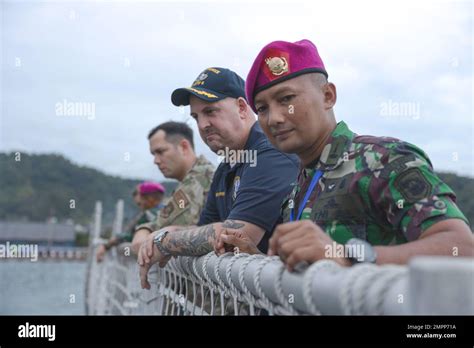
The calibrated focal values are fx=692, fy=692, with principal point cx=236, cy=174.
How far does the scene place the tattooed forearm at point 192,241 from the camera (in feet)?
10.7

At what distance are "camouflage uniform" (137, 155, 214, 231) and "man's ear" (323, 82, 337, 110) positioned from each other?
7.95ft

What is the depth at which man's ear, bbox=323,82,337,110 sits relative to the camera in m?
2.91

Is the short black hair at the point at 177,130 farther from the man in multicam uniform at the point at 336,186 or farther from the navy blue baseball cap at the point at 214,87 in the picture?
the man in multicam uniform at the point at 336,186

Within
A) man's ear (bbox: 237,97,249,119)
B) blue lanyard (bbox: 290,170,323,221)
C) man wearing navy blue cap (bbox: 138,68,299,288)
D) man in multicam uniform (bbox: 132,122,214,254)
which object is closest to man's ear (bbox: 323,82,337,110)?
blue lanyard (bbox: 290,170,323,221)

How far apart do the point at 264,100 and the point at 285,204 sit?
0.53m

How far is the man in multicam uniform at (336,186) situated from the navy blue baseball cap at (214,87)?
3.74ft

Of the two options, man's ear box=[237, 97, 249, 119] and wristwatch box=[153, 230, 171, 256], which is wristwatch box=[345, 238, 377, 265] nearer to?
wristwatch box=[153, 230, 171, 256]

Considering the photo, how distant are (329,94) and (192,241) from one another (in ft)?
3.45

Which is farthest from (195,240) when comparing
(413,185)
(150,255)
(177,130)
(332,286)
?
(177,130)

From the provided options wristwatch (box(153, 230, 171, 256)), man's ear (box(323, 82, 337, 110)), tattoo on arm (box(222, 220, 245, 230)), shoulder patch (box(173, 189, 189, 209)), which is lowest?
wristwatch (box(153, 230, 171, 256))

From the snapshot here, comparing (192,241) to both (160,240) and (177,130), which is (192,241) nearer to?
(160,240)

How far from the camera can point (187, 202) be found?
5250 mm
